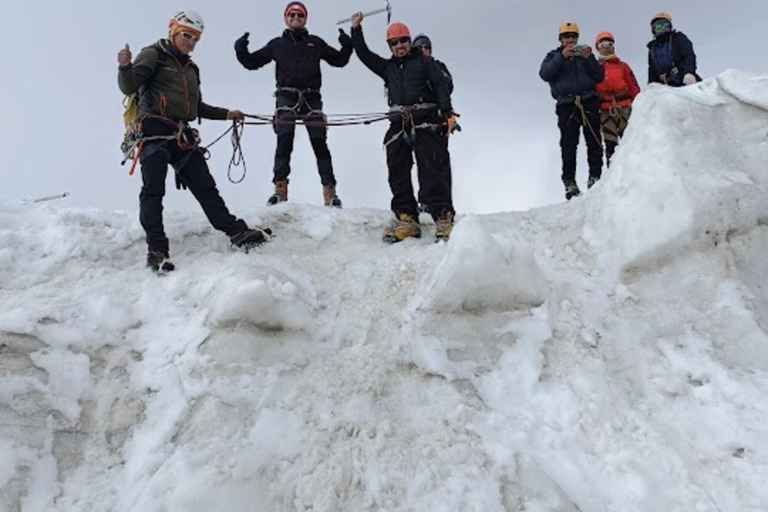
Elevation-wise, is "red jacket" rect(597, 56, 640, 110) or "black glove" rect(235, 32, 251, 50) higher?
"black glove" rect(235, 32, 251, 50)

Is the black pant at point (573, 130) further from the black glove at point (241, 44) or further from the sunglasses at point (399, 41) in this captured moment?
the black glove at point (241, 44)

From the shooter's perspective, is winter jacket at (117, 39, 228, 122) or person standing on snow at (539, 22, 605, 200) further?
person standing on snow at (539, 22, 605, 200)

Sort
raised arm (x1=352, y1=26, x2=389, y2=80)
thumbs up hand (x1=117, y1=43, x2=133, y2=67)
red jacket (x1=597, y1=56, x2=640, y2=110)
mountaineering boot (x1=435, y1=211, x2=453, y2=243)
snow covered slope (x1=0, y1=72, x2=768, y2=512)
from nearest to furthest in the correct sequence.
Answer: snow covered slope (x1=0, y1=72, x2=768, y2=512)
thumbs up hand (x1=117, y1=43, x2=133, y2=67)
mountaineering boot (x1=435, y1=211, x2=453, y2=243)
raised arm (x1=352, y1=26, x2=389, y2=80)
red jacket (x1=597, y1=56, x2=640, y2=110)

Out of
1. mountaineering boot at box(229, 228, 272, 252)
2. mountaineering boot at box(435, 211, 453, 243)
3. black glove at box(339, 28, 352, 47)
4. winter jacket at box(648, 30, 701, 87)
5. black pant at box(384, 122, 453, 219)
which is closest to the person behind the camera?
mountaineering boot at box(229, 228, 272, 252)

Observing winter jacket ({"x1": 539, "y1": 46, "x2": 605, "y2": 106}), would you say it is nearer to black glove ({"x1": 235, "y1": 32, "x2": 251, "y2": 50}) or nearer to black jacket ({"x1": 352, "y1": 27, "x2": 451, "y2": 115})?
black jacket ({"x1": 352, "y1": 27, "x2": 451, "y2": 115})

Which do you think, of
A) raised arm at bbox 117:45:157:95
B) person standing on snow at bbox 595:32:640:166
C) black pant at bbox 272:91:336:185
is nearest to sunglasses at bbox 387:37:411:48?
black pant at bbox 272:91:336:185

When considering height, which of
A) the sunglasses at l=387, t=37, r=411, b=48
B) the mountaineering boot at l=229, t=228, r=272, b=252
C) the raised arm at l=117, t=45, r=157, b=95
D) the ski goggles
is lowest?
the mountaineering boot at l=229, t=228, r=272, b=252

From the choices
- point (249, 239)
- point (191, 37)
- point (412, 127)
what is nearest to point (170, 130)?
point (191, 37)

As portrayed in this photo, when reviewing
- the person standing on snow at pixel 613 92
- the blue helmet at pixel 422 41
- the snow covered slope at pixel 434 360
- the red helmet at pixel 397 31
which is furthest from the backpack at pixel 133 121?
the person standing on snow at pixel 613 92

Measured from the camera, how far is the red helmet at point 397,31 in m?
6.98

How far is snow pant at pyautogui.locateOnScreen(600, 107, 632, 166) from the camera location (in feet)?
28.7

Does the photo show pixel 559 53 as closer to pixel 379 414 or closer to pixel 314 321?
Answer: pixel 314 321

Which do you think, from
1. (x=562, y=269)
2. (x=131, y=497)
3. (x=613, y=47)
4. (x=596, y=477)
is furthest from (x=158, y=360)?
(x=613, y=47)

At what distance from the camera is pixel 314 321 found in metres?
5.13
